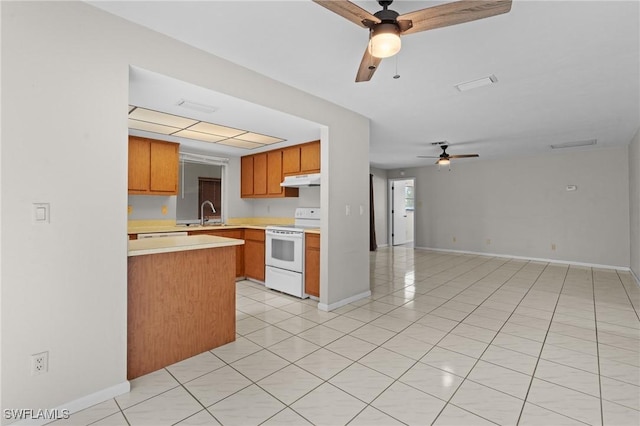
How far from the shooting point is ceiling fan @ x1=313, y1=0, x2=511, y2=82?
151 centimetres

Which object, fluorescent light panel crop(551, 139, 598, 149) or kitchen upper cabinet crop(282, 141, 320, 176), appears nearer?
kitchen upper cabinet crop(282, 141, 320, 176)

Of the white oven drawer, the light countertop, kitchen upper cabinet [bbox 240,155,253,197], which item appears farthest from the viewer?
kitchen upper cabinet [bbox 240,155,253,197]

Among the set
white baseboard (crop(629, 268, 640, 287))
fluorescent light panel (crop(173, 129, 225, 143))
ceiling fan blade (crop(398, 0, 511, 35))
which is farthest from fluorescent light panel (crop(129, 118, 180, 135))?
white baseboard (crop(629, 268, 640, 287))

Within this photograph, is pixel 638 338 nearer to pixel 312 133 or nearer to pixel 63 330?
pixel 312 133

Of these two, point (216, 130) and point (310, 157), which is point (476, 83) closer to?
point (310, 157)

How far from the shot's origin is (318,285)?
3.93m

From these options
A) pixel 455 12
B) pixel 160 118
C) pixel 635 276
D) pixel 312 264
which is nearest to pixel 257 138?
pixel 160 118

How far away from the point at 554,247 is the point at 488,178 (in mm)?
2117

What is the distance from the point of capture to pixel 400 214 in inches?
386

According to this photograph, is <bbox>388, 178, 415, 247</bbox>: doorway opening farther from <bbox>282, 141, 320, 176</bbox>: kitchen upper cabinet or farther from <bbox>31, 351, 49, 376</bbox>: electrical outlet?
<bbox>31, 351, 49, 376</bbox>: electrical outlet

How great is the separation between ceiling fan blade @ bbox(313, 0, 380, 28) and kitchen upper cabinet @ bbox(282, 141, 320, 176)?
2783 millimetres

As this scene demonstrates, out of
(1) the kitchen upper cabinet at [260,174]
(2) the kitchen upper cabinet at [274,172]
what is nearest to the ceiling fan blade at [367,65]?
(2) the kitchen upper cabinet at [274,172]

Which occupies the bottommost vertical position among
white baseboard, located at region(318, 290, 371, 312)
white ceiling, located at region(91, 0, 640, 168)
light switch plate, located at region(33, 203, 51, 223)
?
white baseboard, located at region(318, 290, 371, 312)

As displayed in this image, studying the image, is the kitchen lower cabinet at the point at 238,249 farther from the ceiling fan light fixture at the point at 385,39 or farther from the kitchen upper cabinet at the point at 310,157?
the ceiling fan light fixture at the point at 385,39
